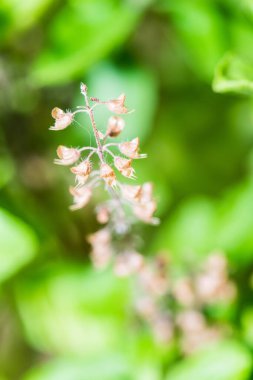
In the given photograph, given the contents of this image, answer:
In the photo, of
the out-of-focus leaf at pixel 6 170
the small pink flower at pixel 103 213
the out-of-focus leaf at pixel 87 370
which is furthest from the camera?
the out-of-focus leaf at pixel 6 170

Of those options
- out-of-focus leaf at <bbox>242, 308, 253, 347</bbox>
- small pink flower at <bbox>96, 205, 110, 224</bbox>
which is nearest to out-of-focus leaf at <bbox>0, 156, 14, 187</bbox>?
small pink flower at <bbox>96, 205, 110, 224</bbox>

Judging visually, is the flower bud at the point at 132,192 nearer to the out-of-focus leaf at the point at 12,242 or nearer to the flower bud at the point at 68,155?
the flower bud at the point at 68,155

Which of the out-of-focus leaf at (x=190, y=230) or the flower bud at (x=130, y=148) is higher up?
the out-of-focus leaf at (x=190, y=230)

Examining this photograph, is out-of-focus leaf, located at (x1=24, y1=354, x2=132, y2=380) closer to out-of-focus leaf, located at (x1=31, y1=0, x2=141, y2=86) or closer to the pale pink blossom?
the pale pink blossom

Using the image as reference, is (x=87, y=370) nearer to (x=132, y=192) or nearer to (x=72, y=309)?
(x=72, y=309)

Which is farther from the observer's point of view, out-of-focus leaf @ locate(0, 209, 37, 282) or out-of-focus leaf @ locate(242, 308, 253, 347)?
out-of-focus leaf @ locate(242, 308, 253, 347)

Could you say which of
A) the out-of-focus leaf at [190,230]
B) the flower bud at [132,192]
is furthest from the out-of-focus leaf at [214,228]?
the flower bud at [132,192]

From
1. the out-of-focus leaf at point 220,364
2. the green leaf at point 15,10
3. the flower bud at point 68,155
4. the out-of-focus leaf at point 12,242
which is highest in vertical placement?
the green leaf at point 15,10

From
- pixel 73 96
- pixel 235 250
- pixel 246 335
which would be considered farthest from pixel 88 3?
pixel 246 335
